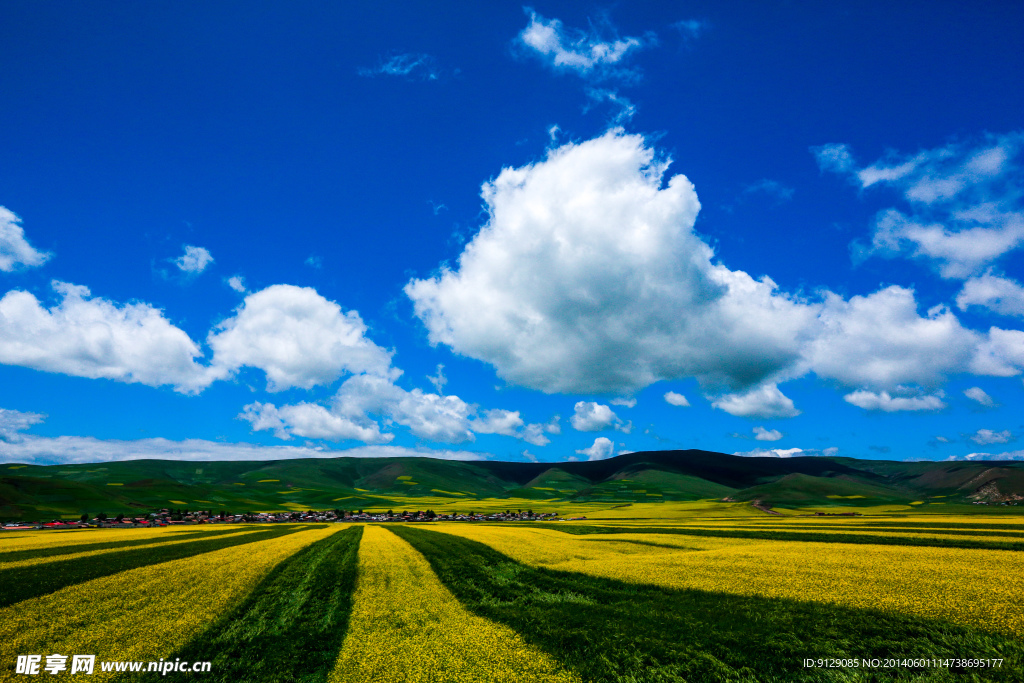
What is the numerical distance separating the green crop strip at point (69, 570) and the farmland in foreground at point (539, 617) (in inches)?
9.9

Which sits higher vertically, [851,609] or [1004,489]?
[851,609]

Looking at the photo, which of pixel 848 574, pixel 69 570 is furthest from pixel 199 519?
pixel 848 574

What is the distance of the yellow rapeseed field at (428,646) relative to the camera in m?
11.8

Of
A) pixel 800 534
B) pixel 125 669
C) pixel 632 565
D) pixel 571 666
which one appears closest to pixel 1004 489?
pixel 800 534

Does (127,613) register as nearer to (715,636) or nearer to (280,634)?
(280,634)

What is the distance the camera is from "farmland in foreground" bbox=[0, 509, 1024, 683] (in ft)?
40.6

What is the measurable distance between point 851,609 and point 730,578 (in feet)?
21.3

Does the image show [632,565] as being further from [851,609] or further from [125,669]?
[125,669]

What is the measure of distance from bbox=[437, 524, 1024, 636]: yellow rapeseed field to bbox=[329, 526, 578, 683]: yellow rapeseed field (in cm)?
1055

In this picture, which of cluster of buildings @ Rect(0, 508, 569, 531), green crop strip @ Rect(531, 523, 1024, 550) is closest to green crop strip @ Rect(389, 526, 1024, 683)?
green crop strip @ Rect(531, 523, 1024, 550)

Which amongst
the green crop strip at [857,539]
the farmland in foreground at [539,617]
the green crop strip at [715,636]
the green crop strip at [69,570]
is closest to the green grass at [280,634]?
the farmland in foreground at [539,617]

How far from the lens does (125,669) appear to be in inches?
497

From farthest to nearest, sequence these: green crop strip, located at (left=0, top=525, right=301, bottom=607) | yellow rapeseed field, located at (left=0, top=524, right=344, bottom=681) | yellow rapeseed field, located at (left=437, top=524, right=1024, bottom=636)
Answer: green crop strip, located at (left=0, top=525, right=301, bottom=607), yellow rapeseed field, located at (left=437, top=524, right=1024, bottom=636), yellow rapeseed field, located at (left=0, top=524, right=344, bottom=681)

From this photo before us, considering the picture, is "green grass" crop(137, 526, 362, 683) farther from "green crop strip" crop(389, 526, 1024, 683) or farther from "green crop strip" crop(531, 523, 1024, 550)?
"green crop strip" crop(531, 523, 1024, 550)
